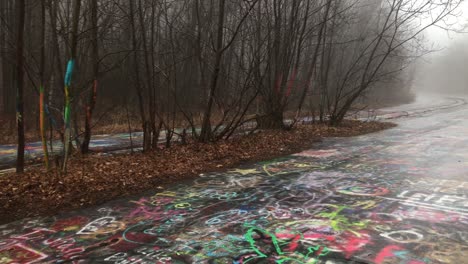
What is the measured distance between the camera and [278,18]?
12555mm

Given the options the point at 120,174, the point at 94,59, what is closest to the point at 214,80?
the point at 94,59

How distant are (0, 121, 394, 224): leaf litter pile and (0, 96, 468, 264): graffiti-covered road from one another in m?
0.41

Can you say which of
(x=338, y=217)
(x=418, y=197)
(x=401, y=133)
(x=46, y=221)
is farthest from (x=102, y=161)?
(x=401, y=133)

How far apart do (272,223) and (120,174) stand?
352 centimetres

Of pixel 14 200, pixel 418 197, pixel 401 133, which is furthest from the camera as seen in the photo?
pixel 401 133

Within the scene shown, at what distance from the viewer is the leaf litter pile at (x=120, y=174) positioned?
5688 millimetres

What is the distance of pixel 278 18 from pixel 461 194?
798cm

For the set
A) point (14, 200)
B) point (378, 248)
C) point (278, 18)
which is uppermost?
point (278, 18)

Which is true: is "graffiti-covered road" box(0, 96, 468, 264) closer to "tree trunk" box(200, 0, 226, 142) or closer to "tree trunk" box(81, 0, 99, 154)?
"tree trunk" box(200, 0, 226, 142)

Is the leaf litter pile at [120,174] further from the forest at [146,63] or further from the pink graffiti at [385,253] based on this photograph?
the pink graffiti at [385,253]

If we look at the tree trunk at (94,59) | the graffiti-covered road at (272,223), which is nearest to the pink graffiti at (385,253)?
the graffiti-covered road at (272,223)

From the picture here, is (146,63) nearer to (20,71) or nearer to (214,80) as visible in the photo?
(214,80)

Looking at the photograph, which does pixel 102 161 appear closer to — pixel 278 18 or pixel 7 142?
pixel 7 142

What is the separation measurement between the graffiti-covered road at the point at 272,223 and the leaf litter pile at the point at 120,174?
406mm
